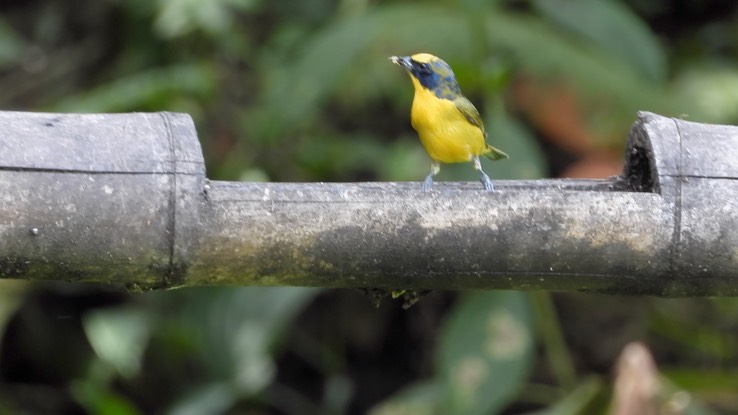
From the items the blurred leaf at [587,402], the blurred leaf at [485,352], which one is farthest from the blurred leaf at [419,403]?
the blurred leaf at [587,402]

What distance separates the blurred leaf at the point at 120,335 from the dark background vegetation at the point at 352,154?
1cm

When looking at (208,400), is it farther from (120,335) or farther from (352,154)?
(352,154)

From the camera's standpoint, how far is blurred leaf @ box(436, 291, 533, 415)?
13.5ft

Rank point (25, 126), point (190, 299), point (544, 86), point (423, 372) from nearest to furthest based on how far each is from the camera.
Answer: point (25, 126)
point (190, 299)
point (544, 86)
point (423, 372)

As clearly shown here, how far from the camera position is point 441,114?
10.2 feet

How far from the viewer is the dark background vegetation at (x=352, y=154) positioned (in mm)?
4586

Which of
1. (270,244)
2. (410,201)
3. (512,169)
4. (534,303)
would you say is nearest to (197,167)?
(270,244)

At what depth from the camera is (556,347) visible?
15.5ft

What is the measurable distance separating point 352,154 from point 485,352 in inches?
70.4

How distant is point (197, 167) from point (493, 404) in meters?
2.26

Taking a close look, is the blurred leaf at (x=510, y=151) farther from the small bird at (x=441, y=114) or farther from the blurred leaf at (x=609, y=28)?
the small bird at (x=441, y=114)

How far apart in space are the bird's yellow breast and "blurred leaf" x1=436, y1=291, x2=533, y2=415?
119cm

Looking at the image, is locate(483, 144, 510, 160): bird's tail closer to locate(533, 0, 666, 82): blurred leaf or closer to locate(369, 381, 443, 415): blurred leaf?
locate(369, 381, 443, 415): blurred leaf

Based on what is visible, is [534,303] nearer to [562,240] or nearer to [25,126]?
[562,240]
